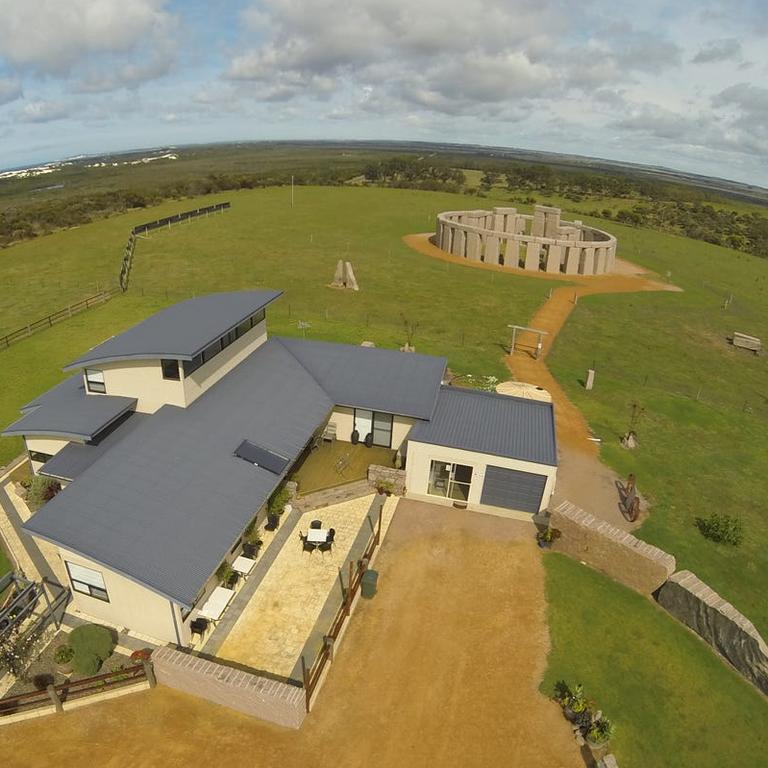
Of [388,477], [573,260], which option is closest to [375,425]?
[388,477]

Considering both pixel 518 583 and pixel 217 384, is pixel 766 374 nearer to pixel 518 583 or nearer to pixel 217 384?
pixel 518 583

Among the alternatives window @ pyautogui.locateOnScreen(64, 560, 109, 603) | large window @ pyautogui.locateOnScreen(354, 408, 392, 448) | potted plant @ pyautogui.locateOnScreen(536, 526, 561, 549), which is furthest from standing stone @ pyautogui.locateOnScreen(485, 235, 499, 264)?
window @ pyautogui.locateOnScreen(64, 560, 109, 603)

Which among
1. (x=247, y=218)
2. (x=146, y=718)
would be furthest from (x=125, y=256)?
(x=146, y=718)

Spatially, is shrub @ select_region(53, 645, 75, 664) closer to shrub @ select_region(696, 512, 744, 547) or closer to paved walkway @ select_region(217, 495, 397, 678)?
paved walkway @ select_region(217, 495, 397, 678)

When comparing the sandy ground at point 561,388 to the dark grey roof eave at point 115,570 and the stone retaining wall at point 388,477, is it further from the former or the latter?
the dark grey roof eave at point 115,570

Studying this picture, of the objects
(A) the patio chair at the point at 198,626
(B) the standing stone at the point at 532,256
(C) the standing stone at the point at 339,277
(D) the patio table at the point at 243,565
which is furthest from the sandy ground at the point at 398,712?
(B) the standing stone at the point at 532,256
